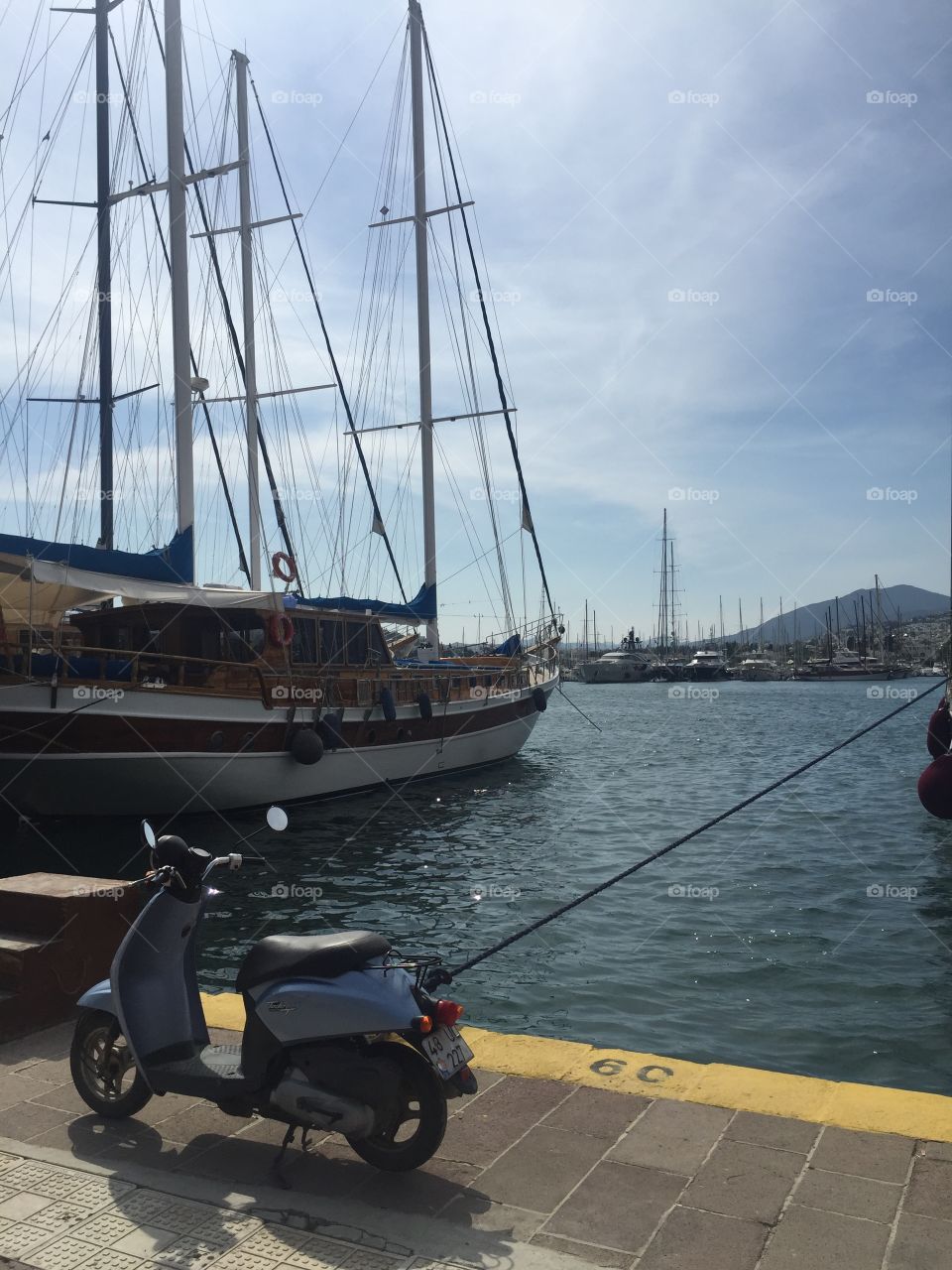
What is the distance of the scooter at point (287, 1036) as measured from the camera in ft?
13.1

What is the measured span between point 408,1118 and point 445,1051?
0.96 feet

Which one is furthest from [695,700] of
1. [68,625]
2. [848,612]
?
[848,612]

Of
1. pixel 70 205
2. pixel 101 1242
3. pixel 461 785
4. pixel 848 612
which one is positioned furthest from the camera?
pixel 848 612

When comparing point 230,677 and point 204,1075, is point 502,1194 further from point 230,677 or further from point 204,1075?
point 230,677

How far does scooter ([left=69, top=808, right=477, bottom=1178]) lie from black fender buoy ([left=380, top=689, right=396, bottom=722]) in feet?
54.0

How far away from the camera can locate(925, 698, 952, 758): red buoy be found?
1781 cm

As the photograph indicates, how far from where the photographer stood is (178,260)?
63.7 feet

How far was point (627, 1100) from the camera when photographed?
462 centimetres

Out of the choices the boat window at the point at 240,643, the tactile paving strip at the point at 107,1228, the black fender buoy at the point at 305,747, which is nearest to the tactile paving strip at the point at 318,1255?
the tactile paving strip at the point at 107,1228

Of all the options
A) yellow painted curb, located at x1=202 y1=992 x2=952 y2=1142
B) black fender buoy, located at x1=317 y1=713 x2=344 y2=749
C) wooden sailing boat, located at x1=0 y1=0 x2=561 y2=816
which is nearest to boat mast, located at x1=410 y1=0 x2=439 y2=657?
wooden sailing boat, located at x1=0 y1=0 x2=561 y2=816

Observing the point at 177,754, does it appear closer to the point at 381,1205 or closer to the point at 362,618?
the point at 362,618

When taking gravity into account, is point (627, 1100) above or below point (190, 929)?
below

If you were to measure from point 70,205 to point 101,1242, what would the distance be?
77.1 ft

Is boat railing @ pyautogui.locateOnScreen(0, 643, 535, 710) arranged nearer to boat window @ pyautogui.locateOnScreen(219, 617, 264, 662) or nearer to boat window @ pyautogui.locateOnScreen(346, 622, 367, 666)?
boat window @ pyautogui.locateOnScreen(219, 617, 264, 662)
